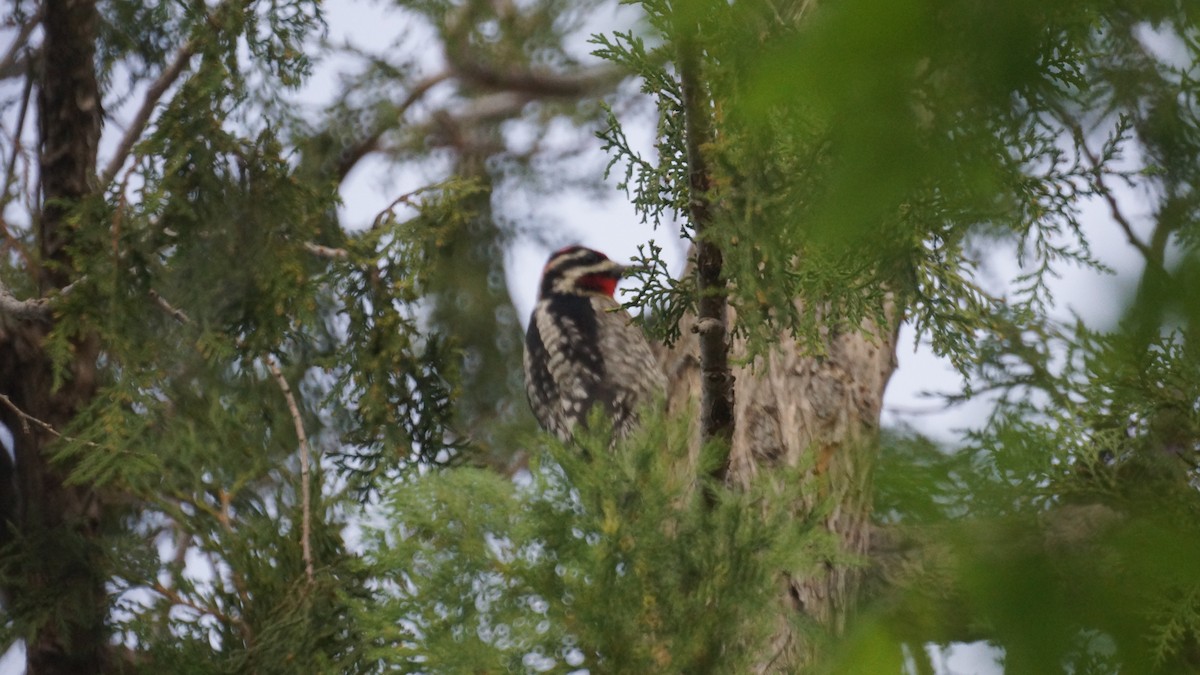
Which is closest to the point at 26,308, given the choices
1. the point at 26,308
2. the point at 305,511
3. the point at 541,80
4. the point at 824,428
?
the point at 26,308

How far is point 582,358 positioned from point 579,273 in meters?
0.77

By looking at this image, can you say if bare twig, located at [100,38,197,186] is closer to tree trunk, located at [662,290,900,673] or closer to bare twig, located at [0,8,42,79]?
bare twig, located at [0,8,42,79]

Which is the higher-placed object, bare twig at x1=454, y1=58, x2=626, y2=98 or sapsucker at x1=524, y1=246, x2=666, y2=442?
bare twig at x1=454, y1=58, x2=626, y2=98

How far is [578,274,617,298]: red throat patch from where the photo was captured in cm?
652

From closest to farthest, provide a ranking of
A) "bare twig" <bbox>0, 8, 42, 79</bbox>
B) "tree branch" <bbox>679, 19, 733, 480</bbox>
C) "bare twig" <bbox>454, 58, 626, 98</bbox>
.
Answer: "tree branch" <bbox>679, 19, 733, 480</bbox>, "bare twig" <bbox>0, 8, 42, 79</bbox>, "bare twig" <bbox>454, 58, 626, 98</bbox>

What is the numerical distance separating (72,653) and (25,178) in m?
2.43

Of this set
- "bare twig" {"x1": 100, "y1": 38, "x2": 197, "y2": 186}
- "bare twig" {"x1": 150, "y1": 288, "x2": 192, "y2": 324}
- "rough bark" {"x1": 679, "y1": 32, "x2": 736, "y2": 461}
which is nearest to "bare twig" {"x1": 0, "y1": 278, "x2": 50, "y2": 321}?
"bare twig" {"x1": 150, "y1": 288, "x2": 192, "y2": 324}

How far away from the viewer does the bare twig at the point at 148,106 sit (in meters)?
4.72

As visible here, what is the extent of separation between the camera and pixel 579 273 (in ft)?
21.3

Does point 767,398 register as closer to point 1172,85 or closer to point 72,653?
point 72,653

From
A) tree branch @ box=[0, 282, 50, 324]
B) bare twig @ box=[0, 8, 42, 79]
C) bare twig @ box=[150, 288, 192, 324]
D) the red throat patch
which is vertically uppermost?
bare twig @ box=[0, 8, 42, 79]

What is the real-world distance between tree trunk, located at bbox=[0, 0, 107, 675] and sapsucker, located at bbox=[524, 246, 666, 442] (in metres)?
2.14

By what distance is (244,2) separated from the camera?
13.9ft

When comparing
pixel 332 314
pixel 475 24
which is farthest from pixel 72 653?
pixel 475 24
